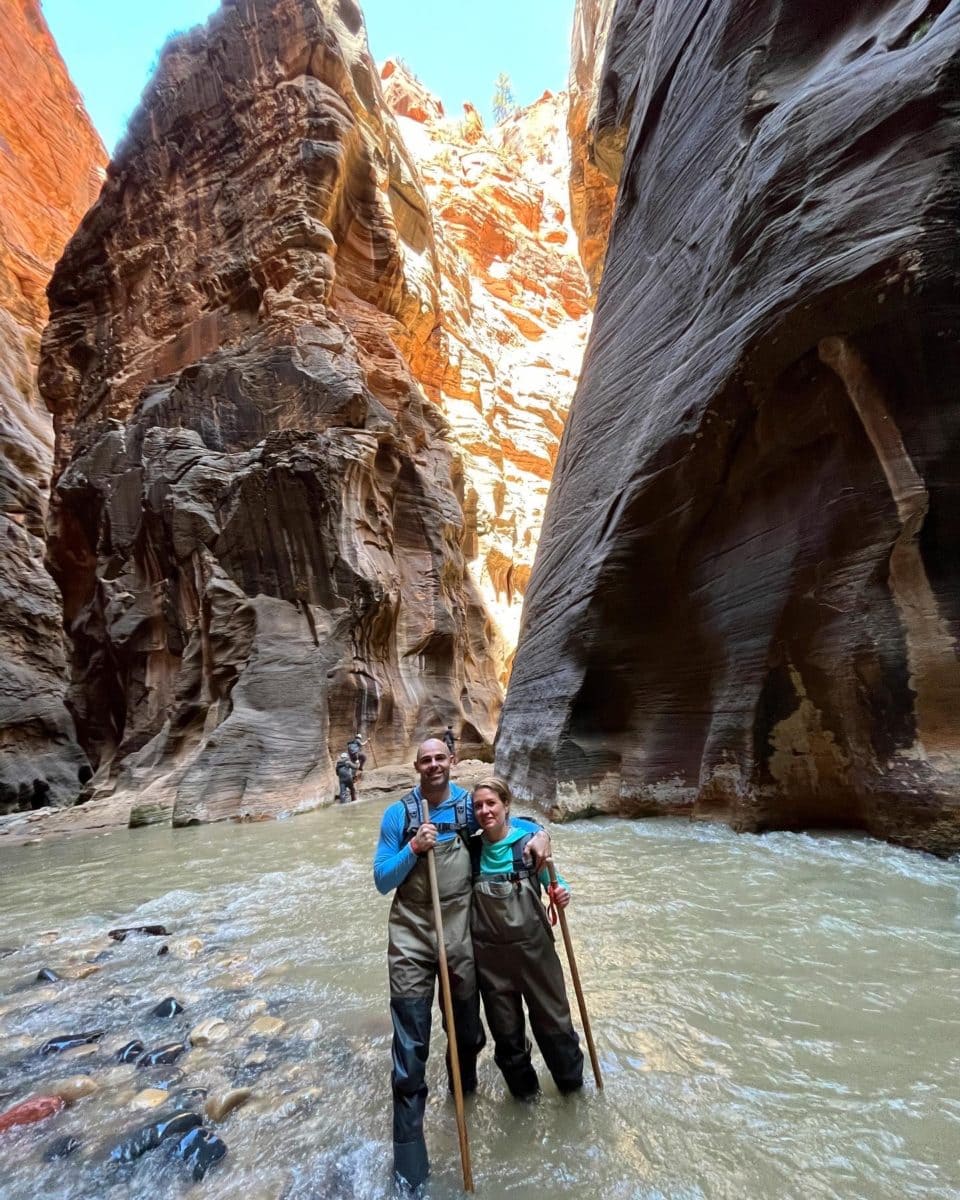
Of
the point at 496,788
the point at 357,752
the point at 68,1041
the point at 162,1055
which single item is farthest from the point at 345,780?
the point at 496,788

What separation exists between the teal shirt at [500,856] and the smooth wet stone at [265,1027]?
1.54 meters

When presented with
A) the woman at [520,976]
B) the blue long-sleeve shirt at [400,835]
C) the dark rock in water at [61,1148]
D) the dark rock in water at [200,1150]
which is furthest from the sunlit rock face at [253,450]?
the woman at [520,976]

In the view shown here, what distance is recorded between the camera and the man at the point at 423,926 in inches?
77.2

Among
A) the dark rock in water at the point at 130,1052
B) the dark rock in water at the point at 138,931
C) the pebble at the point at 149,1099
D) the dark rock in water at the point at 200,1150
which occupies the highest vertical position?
the dark rock in water at the point at 200,1150

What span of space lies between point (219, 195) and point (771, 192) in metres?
21.1

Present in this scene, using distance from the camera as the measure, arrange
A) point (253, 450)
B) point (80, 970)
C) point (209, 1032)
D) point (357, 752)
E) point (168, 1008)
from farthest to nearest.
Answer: point (253, 450)
point (357, 752)
point (80, 970)
point (168, 1008)
point (209, 1032)

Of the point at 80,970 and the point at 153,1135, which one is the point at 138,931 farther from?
the point at 153,1135

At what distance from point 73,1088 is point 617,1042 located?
2.22 m

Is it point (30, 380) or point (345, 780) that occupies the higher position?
point (30, 380)

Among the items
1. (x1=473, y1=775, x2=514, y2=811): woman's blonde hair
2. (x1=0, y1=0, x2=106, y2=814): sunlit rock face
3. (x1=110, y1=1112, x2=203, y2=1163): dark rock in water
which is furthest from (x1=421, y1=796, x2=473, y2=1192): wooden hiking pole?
(x1=0, y1=0, x2=106, y2=814): sunlit rock face

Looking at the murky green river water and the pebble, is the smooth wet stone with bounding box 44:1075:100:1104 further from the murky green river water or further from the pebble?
the pebble

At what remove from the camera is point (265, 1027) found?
2.91m

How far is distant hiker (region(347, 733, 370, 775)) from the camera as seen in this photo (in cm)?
1348

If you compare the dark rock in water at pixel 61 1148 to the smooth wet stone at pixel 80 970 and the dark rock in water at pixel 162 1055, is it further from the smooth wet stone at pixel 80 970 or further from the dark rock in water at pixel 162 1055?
the smooth wet stone at pixel 80 970
